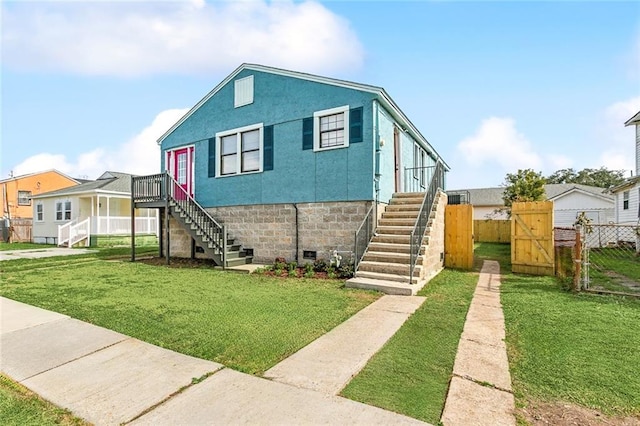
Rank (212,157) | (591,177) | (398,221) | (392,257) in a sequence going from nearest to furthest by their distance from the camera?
1. (392,257)
2. (398,221)
3. (212,157)
4. (591,177)

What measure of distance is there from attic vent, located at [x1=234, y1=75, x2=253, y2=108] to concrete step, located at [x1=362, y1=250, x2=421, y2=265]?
22.8 ft

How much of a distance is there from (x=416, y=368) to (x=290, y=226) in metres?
7.27

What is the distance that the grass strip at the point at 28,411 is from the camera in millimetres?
2336

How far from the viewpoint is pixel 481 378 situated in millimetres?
2945

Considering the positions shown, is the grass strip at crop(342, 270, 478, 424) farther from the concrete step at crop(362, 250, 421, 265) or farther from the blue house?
the blue house

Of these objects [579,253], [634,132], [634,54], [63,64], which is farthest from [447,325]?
[634,132]

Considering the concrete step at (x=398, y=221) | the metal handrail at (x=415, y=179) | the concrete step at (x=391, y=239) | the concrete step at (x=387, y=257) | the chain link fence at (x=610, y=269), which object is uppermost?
the metal handrail at (x=415, y=179)

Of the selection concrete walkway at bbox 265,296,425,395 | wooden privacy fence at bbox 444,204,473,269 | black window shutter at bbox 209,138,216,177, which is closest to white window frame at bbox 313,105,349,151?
wooden privacy fence at bbox 444,204,473,269

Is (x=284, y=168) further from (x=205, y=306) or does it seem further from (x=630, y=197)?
(x=630, y=197)

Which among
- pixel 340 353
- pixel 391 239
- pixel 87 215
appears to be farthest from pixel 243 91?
pixel 87 215

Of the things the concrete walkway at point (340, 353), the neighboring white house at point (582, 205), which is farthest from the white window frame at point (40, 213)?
the neighboring white house at point (582, 205)

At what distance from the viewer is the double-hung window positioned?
2095 cm

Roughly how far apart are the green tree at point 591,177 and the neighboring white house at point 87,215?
1955 inches

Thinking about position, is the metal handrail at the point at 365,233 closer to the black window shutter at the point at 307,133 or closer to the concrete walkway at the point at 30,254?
the black window shutter at the point at 307,133
